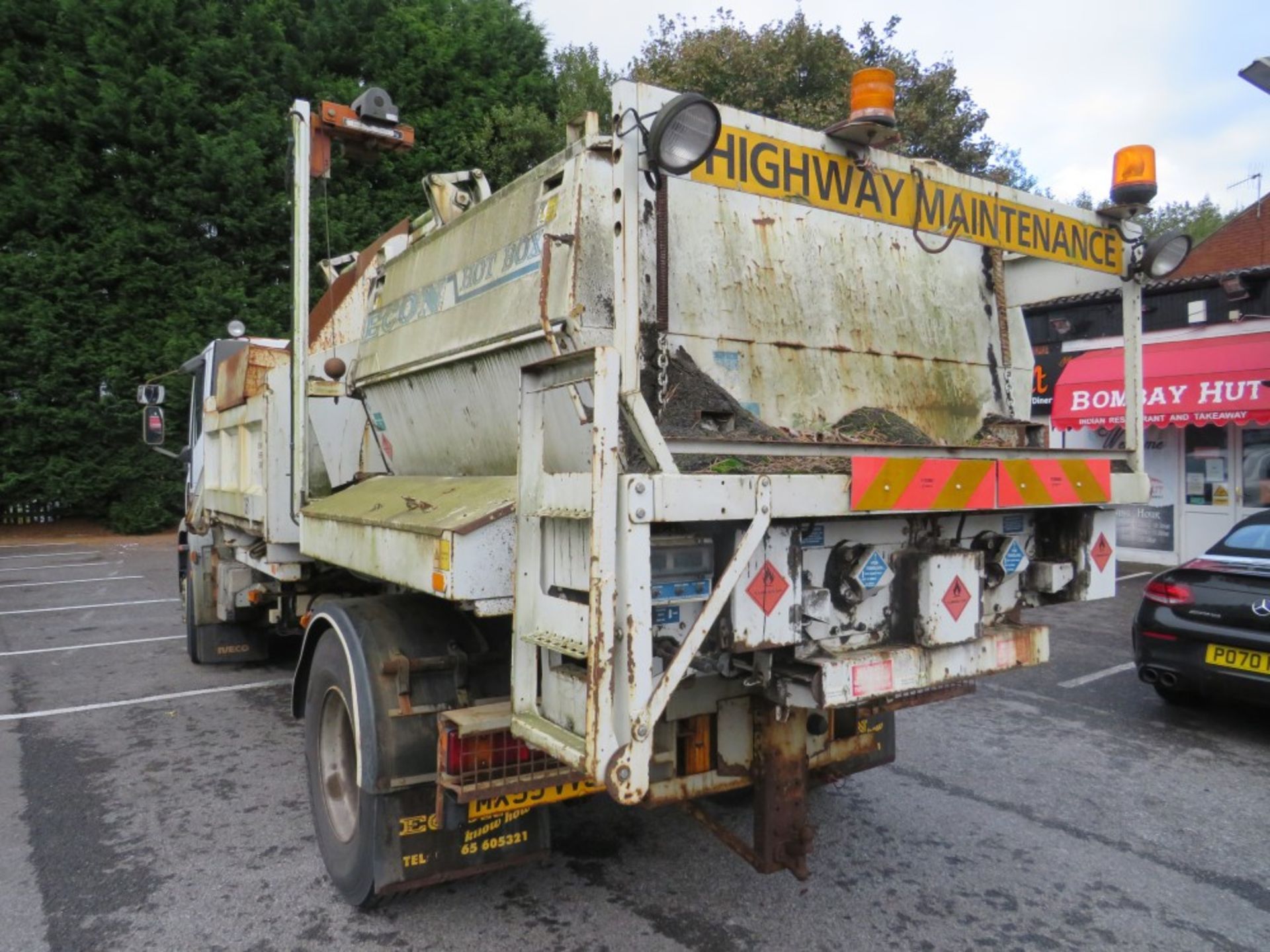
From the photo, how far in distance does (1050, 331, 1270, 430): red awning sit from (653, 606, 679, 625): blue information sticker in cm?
884

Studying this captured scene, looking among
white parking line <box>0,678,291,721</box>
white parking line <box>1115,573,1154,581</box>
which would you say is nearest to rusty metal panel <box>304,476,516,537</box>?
white parking line <box>0,678,291,721</box>

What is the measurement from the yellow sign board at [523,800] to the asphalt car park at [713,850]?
19.5 inches

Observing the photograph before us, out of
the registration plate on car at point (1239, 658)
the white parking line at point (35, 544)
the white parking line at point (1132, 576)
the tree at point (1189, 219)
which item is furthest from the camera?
the tree at point (1189, 219)

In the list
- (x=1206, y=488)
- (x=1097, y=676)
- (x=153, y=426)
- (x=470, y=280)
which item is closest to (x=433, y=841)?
(x=470, y=280)

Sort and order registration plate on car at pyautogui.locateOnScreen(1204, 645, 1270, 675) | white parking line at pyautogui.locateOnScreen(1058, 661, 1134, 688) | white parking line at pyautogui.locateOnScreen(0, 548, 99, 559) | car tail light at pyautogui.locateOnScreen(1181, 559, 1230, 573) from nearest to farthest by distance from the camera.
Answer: registration plate on car at pyautogui.locateOnScreen(1204, 645, 1270, 675)
car tail light at pyautogui.locateOnScreen(1181, 559, 1230, 573)
white parking line at pyautogui.locateOnScreen(1058, 661, 1134, 688)
white parking line at pyautogui.locateOnScreen(0, 548, 99, 559)

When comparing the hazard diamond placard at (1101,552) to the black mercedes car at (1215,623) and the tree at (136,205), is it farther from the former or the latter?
the tree at (136,205)

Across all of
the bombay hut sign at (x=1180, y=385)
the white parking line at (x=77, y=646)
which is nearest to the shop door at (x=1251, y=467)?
the bombay hut sign at (x=1180, y=385)

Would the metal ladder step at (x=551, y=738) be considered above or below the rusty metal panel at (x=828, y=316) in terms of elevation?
below

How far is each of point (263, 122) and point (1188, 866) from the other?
21.0m

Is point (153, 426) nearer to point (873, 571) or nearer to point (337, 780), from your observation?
point (337, 780)

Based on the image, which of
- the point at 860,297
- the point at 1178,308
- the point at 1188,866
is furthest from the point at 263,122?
the point at 1188,866

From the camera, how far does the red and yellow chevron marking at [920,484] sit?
2.58 m

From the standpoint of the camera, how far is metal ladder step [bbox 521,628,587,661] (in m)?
2.27

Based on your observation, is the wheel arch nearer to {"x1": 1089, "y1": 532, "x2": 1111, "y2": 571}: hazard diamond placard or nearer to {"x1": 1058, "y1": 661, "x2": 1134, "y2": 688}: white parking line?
{"x1": 1089, "y1": 532, "x2": 1111, "y2": 571}: hazard diamond placard
